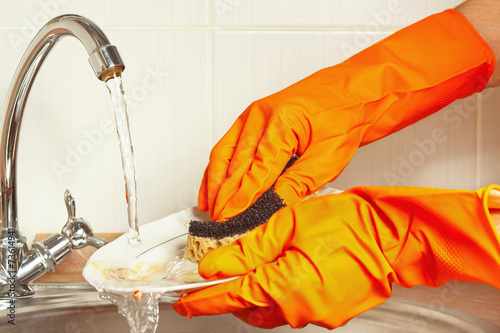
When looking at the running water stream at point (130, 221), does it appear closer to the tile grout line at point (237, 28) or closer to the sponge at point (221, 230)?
the sponge at point (221, 230)

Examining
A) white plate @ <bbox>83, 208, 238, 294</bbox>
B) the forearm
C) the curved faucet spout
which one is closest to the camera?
white plate @ <bbox>83, 208, 238, 294</bbox>

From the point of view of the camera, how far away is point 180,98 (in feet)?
2.69

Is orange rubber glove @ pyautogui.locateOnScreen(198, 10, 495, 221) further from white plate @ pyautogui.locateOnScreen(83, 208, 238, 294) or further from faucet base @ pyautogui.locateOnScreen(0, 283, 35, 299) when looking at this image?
faucet base @ pyautogui.locateOnScreen(0, 283, 35, 299)

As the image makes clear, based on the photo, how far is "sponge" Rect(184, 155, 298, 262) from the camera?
0.50 meters

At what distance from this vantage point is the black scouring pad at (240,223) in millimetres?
504

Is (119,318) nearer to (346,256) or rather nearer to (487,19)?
(346,256)

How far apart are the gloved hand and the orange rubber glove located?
0.23 ft

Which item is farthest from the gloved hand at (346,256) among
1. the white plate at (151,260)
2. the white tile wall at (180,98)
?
the white tile wall at (180,98)

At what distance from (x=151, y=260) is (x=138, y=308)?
0.05 m

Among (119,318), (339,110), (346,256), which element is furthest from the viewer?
(119,318)

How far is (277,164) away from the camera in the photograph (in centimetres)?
55

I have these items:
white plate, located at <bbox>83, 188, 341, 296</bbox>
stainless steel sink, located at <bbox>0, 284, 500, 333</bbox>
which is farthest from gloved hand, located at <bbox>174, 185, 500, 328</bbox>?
stainless steel sink, located at <bbox>0, 284, 500, 333</bbox>

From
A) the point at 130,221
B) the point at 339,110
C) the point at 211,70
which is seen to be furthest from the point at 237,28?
the point at 130,221

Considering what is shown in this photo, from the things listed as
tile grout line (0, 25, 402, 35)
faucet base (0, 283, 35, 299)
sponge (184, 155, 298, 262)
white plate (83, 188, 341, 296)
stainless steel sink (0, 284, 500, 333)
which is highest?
tile grout line (0, 25, 402, 35)
